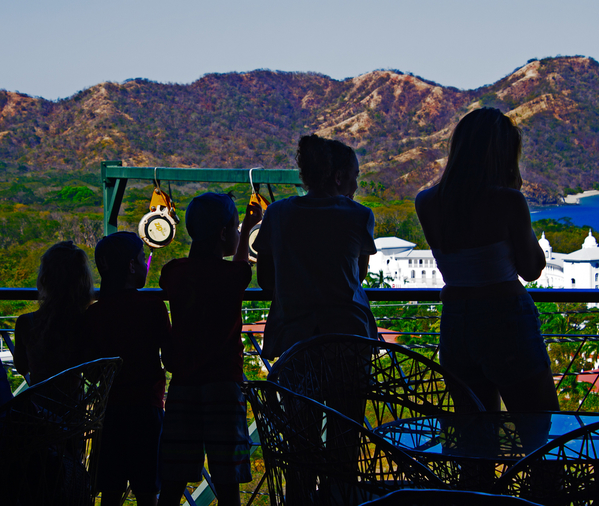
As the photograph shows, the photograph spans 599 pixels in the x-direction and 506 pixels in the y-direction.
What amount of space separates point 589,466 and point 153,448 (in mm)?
1035

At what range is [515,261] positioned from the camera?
1.22m

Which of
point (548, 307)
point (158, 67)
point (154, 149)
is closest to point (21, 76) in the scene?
point (158, 67)

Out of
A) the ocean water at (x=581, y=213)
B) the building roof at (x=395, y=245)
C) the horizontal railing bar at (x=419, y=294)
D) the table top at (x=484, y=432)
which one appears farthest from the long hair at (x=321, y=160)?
the ocean water at (x=581, y=213)

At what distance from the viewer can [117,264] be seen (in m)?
1.43

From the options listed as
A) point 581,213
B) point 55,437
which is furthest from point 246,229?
point 581,213

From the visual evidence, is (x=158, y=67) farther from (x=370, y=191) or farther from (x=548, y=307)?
(x=548, y=307)

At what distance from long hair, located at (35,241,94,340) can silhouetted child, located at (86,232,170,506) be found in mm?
52

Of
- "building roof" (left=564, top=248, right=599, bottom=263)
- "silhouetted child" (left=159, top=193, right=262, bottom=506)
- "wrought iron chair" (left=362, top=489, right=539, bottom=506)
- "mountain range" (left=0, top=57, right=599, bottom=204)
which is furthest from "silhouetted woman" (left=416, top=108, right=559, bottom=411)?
"mountain range" (left=0, top=57, right=599, bottom=204)

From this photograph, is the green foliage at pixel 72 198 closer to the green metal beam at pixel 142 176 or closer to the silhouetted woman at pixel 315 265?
the green metal beam at pixel 142 176

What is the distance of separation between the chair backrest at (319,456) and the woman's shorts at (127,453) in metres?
0.62

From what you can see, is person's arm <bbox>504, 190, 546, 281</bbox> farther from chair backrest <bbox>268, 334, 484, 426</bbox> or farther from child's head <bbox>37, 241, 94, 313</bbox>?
child's head <bbox>37, 241, 94, 313</bbox>

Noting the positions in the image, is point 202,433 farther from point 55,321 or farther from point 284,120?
point 284,120

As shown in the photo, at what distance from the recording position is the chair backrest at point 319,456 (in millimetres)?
743

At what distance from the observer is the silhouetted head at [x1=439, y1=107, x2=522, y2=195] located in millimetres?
1204
